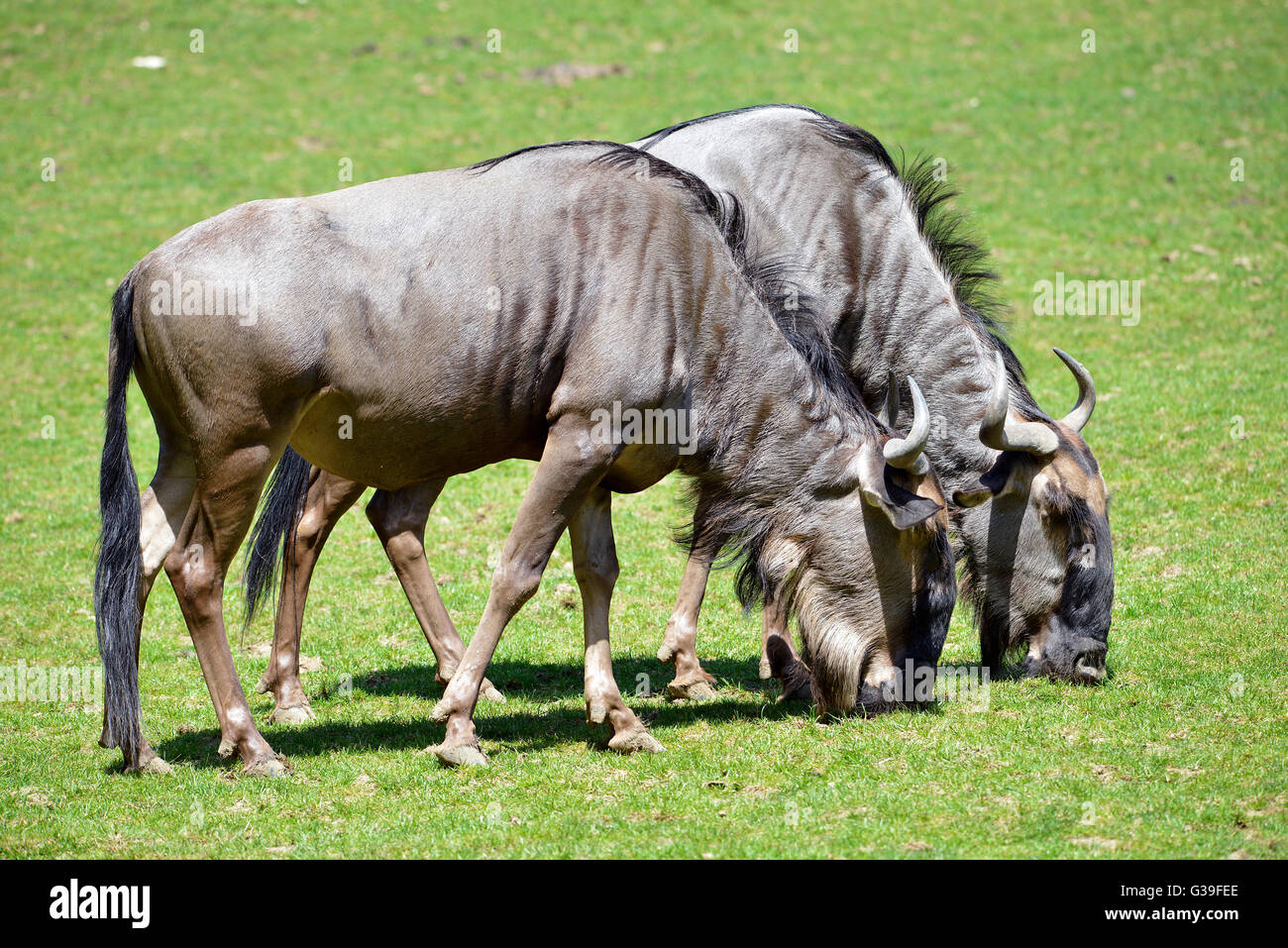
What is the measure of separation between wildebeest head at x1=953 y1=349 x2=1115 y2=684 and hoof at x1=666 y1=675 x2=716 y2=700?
1882 mm

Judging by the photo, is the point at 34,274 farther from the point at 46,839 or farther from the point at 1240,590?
the point at 1240,590

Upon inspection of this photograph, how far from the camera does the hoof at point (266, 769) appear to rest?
7340mm

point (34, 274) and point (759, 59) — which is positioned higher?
point (759, 59)

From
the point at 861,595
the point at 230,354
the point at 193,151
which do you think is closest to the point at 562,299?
the point at 230,354

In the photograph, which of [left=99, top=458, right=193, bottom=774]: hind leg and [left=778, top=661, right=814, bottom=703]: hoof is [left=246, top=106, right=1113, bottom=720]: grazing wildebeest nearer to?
[left=778, top=661, right=814, bottom=703]: hoof

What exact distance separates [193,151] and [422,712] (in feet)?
61.3

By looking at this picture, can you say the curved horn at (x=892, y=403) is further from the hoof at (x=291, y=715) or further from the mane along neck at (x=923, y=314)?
the hoof at (x=291, y=715)

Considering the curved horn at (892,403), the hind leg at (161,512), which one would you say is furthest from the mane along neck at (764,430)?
the hind leg at (161,512)

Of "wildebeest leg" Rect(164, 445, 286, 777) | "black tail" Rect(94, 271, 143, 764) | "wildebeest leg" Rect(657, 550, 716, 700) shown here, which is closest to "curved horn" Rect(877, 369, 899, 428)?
"wildebeest leg" Rect(657, 550, 716, 700)

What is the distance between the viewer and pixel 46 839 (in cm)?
662

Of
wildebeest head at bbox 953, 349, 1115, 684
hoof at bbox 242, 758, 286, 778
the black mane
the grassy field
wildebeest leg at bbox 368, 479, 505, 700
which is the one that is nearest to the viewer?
the grassy field

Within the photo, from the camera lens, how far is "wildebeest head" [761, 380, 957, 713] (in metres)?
7.84

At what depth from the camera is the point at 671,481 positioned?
1416cm

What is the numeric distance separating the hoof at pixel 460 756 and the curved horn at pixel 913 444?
9.50ft
